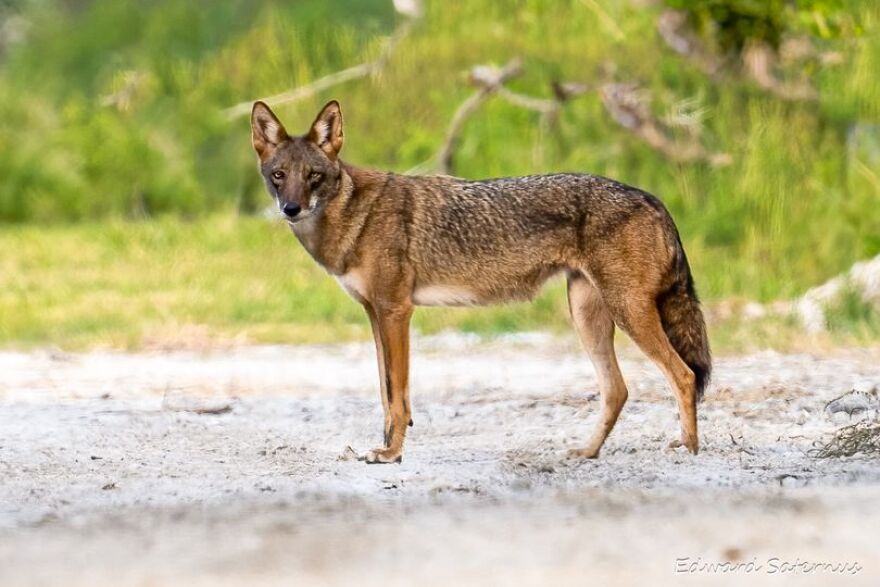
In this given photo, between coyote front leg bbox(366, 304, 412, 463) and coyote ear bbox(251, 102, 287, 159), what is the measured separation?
83 cm

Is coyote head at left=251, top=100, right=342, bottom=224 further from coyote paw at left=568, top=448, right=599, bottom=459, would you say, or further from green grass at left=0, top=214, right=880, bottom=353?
green grass at left=0, top=214, right=880, bottom=353

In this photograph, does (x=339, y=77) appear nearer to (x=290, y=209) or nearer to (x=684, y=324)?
(x=290, y=209)

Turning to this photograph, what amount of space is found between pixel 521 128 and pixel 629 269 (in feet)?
24.8

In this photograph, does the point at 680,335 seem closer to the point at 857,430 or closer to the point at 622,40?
the point at 857,430

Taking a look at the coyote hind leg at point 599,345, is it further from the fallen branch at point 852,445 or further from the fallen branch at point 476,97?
the fallen branch at point 476,97

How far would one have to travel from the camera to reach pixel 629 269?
22.8ft

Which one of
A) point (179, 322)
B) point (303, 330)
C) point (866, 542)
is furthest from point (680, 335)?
point (179, 322)

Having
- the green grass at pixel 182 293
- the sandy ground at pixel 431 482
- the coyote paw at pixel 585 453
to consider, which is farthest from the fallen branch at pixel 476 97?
the coyote paw at pixel 585 453

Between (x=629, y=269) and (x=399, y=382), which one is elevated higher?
(x=629, y=269)

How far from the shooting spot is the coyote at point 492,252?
6.98 meters

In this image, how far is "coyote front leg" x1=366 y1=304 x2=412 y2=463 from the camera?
274 inches
